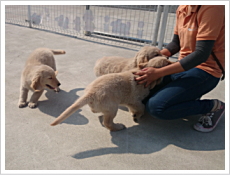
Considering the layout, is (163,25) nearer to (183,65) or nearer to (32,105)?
(183,65)

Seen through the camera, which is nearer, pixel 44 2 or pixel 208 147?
pixel 208 147

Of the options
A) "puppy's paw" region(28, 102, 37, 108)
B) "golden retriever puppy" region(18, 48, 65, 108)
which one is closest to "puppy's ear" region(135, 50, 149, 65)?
"golden retriever puppy" region(18, 48, 65, 108)

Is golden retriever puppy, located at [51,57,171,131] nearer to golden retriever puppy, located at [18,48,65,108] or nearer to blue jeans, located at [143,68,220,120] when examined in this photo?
blue jeans, located at [143,68,220,120]

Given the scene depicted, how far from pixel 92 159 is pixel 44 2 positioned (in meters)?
3.38

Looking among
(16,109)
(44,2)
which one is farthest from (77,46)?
(16,109)

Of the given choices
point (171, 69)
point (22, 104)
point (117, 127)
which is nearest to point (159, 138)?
point (117, 127)

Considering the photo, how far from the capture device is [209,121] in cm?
248

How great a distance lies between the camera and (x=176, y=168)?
6.50ft

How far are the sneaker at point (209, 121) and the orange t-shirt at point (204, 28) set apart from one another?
44 centimetres

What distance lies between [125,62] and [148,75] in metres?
0.68

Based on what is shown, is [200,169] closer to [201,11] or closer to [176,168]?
[176,168]

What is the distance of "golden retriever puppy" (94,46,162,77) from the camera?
2738mm

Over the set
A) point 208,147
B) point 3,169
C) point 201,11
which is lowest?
point 3,169

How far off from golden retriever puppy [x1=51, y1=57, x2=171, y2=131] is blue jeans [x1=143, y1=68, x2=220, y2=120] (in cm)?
18
